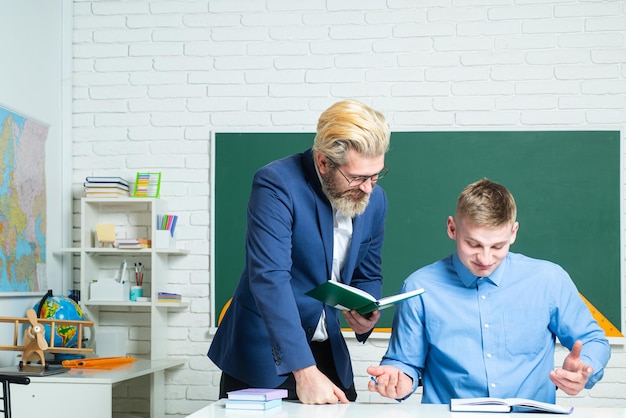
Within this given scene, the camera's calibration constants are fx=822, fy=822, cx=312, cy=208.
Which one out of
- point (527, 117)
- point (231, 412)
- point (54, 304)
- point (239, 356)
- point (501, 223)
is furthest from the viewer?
point (527, 117)

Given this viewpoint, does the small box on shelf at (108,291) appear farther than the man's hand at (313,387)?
Yes

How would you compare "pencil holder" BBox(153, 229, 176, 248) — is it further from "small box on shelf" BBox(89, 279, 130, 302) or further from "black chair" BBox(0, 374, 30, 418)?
"black chair" BBox(0, 374, 30, 418)

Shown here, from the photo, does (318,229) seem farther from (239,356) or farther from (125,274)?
(125,274)

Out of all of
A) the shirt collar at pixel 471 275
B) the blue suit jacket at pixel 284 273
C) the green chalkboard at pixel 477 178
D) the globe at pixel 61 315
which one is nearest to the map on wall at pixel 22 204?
the globe at pixel 61 315

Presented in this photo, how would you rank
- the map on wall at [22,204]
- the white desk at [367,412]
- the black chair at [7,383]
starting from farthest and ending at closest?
the map on wall at [22,204]
the black chair at [7,383]
the white desk at [367,412]

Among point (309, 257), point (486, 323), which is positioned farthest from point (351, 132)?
point (486, 323)

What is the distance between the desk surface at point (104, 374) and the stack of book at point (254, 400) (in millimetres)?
1298

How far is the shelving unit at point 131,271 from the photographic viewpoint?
12.8 ft

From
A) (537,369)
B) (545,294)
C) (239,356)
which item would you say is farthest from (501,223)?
(239,356)

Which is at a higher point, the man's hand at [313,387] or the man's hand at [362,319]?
the man's hand at [362,319]

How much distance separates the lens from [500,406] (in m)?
1.93

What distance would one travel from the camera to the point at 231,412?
77.1 inches

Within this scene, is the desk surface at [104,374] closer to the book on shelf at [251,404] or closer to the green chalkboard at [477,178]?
the green chalkboard at [477,178]

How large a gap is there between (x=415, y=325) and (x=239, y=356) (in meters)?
0.49
